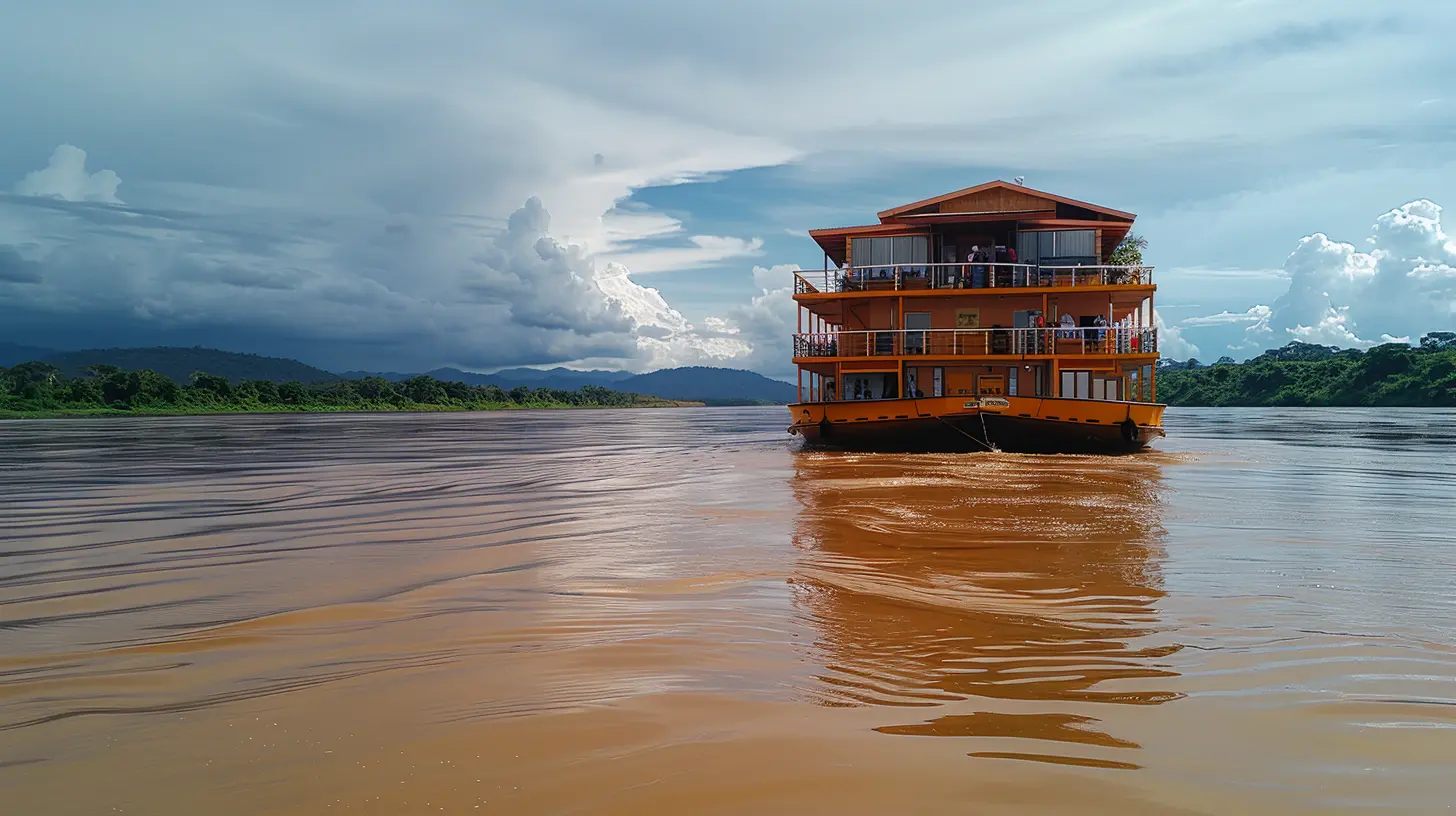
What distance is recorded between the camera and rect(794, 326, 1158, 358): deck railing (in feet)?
70.0

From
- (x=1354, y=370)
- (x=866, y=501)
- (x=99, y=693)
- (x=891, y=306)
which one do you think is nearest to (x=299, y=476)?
(x=866, y=501)

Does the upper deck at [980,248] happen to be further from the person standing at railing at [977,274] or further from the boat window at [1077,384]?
the boat window at [1077,384]

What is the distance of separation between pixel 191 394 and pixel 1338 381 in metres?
97.7

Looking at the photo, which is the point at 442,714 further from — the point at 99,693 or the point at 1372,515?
the point at 1372,515

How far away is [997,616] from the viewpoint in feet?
15.9

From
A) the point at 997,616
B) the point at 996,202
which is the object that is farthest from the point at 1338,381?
the point at 997,616

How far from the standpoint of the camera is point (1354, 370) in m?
74.7

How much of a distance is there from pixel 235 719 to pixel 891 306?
21.6 meters

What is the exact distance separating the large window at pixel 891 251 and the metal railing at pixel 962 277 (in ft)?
1.03

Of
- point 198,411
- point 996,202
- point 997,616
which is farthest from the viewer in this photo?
point 198,411

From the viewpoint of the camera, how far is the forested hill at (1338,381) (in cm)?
6700

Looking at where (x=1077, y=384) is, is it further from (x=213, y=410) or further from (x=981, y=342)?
(x=213, y=410)

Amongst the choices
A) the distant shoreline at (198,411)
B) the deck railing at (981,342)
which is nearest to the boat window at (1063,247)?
the deck railing at (981,342)

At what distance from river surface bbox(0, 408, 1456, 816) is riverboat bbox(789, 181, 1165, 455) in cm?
999
